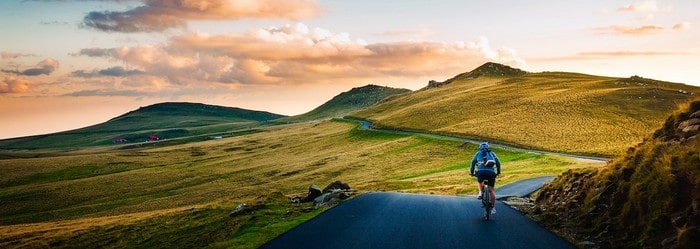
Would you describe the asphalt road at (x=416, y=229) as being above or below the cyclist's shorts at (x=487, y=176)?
below

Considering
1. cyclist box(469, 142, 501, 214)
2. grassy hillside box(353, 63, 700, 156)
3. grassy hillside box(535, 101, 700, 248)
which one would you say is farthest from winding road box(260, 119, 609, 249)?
grassy hillside box(353, 63, 700, 156)

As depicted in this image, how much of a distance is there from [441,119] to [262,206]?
95.3m

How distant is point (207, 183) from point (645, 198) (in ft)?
263

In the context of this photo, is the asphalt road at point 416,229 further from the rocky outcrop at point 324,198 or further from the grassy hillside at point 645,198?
the rocky outcrop at point 324,198

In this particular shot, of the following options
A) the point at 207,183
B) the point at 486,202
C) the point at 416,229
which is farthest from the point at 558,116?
the point at 416,229

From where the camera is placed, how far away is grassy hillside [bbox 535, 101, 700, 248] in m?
13.5

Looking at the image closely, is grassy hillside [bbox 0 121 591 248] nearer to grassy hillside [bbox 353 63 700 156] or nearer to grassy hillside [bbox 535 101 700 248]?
grassy hillside [bbox 353 63 700 156]

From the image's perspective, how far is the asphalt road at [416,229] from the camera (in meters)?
15.0

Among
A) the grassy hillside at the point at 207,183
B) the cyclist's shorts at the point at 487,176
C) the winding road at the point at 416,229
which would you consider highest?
the cyclist's shorts at the point at 487,176

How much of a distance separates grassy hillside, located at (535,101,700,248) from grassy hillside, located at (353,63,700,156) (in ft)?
150

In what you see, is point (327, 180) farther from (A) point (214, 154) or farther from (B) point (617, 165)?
(A) point (214, 154)

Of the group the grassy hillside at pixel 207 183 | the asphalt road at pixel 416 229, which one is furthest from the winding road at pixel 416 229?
the grassy hillside at pixel 207 183

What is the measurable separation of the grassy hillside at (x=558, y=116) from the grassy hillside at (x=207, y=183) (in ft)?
33.2

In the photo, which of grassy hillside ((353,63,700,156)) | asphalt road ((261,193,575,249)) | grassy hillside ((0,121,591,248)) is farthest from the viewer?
grassy hillside ((353,63,700,156))
